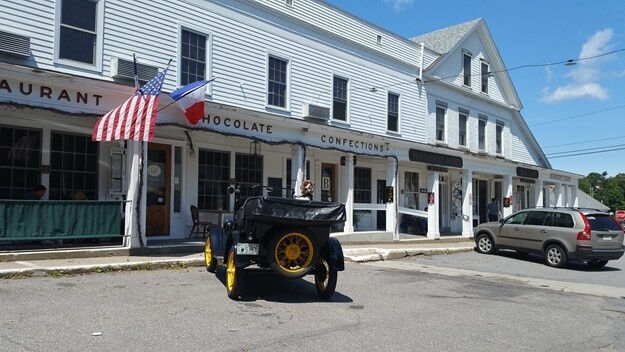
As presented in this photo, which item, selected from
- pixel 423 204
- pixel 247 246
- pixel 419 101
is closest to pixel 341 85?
pixel 419 101

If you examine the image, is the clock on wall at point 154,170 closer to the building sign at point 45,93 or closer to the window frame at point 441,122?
the building sign at point 45,93

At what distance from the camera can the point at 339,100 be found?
18.8m

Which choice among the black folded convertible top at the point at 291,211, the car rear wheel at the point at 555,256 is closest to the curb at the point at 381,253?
the car rear wheel at the point at 555,256

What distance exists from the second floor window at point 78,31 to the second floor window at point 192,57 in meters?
2.43

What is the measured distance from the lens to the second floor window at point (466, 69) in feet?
80.9

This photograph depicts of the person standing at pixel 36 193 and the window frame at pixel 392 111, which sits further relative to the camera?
the window frame at pixel 392 111

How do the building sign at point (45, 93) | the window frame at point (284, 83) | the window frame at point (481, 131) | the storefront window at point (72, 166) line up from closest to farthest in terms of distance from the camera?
the building sign at point (45, 93), the storefront window at point (72, 166), the window frame at point (284, 83), the window frame at point (481, 131)

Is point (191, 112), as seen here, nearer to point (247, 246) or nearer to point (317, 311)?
point (247, 246)

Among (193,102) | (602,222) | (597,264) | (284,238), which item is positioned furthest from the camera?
(597,264)

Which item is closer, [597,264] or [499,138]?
[597,264]

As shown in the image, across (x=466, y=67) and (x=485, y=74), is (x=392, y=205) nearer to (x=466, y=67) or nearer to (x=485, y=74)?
(x=466, y=67)

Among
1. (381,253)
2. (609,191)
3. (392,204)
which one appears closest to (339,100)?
(392,204)

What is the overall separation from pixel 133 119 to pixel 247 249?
4.63 metres

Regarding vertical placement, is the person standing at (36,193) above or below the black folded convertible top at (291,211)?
above
